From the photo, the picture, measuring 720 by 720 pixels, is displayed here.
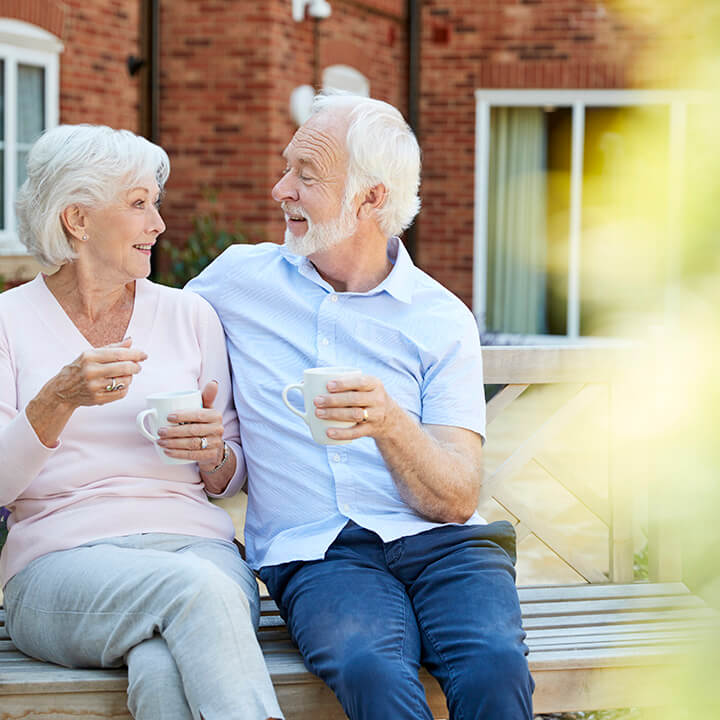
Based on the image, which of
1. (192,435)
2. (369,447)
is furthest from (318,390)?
(369,447)

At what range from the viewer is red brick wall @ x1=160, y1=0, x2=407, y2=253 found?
8.54 m

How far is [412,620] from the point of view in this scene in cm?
217

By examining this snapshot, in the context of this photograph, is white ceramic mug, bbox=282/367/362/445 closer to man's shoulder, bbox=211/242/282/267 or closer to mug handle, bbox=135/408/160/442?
mug handle, bbox=135/408/160/442

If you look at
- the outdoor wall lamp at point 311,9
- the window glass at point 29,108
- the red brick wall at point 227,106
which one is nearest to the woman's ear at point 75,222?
the window glass at point 29,108

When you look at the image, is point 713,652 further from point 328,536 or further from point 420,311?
point 420,311

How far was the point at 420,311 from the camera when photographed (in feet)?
8.24

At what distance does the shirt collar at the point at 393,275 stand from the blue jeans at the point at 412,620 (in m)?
0.55

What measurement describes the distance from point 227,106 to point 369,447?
6.71 m

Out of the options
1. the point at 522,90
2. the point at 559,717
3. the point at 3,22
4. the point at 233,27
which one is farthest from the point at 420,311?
the point at 522,90

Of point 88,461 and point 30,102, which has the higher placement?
point 30,102

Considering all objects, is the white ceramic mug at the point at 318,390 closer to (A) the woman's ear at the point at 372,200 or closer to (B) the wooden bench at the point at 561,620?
(B) the wooden bench at the point at 561,620

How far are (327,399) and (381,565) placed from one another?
0.48m

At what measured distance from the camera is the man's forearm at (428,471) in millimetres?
2150

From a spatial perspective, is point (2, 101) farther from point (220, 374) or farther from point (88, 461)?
point (88, 461)
